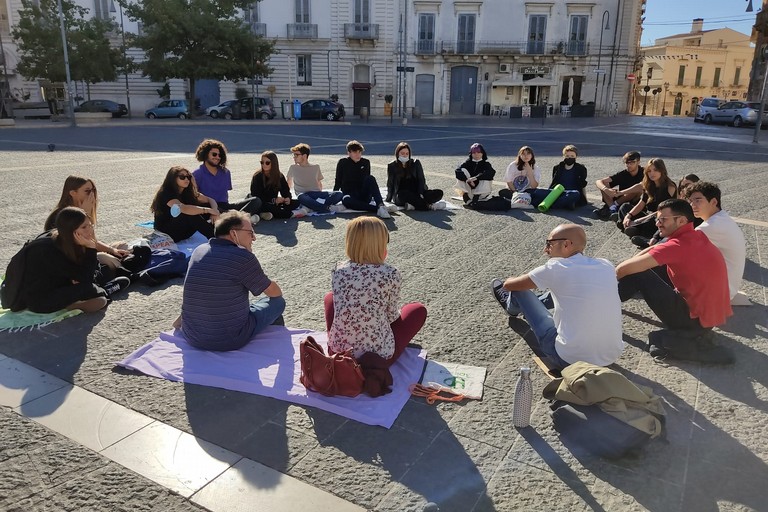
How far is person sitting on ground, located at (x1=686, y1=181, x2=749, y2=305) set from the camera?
16.6ft

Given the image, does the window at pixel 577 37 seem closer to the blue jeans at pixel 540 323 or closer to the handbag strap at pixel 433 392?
the blue jeans at pixel 540 323

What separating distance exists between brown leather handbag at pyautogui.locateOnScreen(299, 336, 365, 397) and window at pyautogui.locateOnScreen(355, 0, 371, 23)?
42.2m

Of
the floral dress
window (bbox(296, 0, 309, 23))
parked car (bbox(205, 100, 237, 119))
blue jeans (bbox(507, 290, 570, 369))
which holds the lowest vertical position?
blue jeans (bbox(507, 290, 570, 369))

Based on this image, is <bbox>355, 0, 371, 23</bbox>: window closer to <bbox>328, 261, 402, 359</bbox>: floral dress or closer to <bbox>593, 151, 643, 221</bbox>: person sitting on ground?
<bbox>593, 151, 643, 221</bbox>: person sitting on ground

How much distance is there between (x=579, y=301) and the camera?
3.86m

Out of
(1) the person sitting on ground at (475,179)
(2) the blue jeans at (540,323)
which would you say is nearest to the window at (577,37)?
(1) the person sitting on ground at (475,179)

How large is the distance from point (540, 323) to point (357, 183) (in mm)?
5720

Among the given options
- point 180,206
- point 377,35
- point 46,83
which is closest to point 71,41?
point 46,83

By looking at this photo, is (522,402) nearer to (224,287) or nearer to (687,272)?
(687,272)

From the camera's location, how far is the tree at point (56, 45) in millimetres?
33281

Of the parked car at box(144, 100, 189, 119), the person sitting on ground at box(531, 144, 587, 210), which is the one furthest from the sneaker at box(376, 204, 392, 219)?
the parked car at box(144, 100, 189, 119)

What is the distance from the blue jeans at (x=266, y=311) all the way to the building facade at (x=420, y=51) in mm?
37916

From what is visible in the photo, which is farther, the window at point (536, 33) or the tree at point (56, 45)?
the window at point (536, 33)

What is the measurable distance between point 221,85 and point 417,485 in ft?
141
